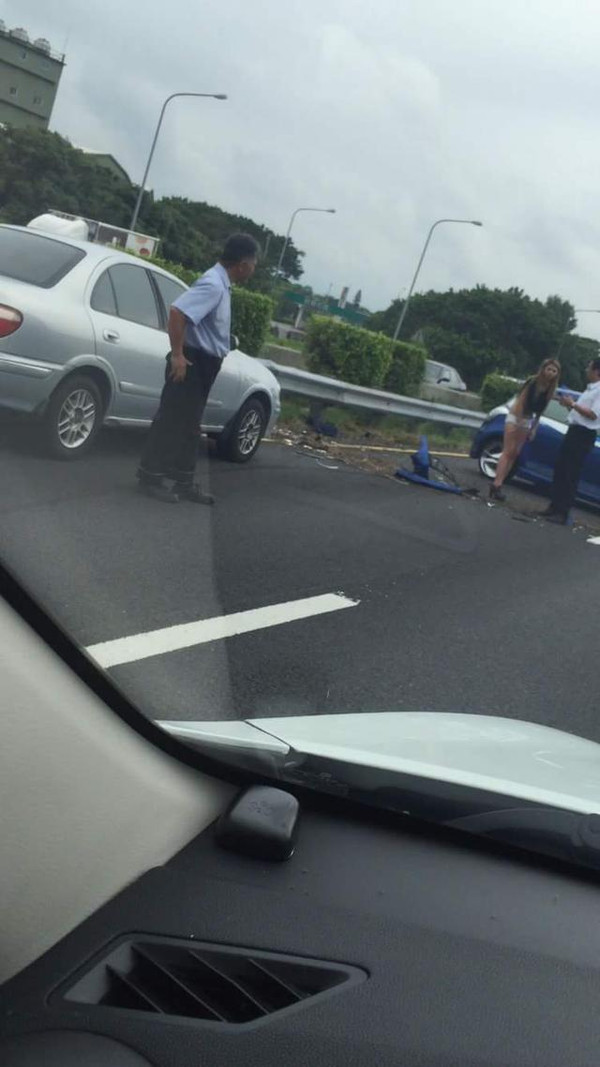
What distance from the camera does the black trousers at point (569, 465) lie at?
690 centimetres

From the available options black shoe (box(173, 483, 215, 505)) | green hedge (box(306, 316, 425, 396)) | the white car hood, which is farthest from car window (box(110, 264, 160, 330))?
green hedge (box(306, 316, 425, 396))

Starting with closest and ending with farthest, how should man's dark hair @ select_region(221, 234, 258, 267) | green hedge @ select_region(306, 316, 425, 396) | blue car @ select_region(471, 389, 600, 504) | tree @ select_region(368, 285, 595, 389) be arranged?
man's dark hair @ select_region(221, 234, 258, 267) → tree @ select_region(368, 285, 595, 389) → green hedge @ select_region(306, 316, 425, 396) → blue car @ select_region(471, 389, 600, 504)

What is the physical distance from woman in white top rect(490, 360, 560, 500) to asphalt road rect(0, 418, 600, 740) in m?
0.37

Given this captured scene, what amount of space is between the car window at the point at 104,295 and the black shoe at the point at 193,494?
0.71 m

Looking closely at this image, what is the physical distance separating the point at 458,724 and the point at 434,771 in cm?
50

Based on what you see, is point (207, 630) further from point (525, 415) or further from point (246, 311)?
point (525, 415)

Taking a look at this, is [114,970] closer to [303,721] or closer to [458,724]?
[303,721]

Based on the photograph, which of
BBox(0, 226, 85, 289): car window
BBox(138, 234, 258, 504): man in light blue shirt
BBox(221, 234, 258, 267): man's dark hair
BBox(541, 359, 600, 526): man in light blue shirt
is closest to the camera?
BBox(0, 226, 85, 289): car window

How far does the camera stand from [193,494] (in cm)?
354

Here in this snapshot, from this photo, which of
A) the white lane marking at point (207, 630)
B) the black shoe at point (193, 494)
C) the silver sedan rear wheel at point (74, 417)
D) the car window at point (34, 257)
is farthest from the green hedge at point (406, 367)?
the car window at point (34, 257)

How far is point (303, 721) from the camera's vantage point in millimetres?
2559

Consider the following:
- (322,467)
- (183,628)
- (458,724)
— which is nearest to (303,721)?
(458,724)

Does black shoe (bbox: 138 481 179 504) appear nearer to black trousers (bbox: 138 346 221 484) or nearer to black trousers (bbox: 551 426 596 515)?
black trousers (bbox: 138 346 221 484)

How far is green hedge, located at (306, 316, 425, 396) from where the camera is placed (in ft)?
14.9
